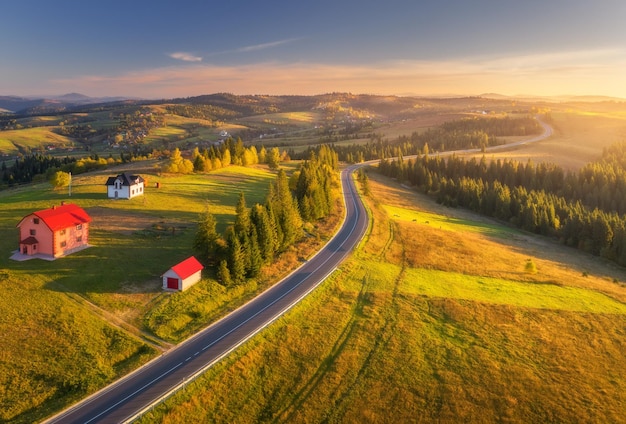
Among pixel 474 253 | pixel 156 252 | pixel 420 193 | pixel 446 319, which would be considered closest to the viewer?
pixel 446 319

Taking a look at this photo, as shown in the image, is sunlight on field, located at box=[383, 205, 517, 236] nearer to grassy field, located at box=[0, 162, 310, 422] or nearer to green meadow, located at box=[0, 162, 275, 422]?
grassy field, located at box=[0, 162, 310, 422]

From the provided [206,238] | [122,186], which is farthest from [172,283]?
[122,186]

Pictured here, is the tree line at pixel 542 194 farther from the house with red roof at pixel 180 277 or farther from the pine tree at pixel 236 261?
the house with red roof at pixel 180 277

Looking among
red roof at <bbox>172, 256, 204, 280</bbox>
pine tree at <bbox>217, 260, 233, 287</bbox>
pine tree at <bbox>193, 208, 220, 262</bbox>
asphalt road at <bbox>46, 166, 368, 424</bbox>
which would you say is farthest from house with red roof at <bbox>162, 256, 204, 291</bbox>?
asphalt road at <bbox>46, 166, 368, 424</bbox>

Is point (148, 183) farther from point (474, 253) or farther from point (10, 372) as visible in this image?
point (474, 253)

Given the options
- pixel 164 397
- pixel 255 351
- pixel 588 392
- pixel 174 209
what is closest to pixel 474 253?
pixel 588 392

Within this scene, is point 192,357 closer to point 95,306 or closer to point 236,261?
point 95,306

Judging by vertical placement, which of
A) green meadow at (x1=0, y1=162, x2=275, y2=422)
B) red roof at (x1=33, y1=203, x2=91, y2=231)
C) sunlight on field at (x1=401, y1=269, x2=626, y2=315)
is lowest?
sunlight on field at (x1=401, y1=269, x2=626, y2=315)
